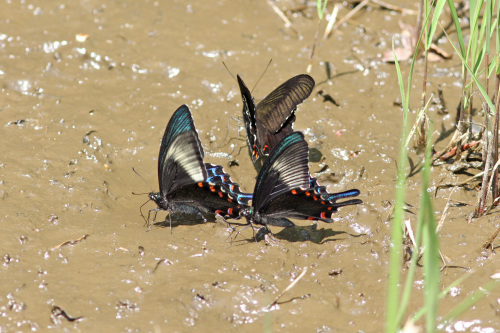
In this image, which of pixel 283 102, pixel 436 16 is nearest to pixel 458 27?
pixel 436 16

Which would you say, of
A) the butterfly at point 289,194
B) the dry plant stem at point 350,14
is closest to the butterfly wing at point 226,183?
the butterfly at point 289,194

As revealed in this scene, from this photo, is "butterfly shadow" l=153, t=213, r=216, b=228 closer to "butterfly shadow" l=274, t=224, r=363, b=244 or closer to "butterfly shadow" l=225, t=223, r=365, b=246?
"butterfly shadow" l=225, t=223, r=365, b=246

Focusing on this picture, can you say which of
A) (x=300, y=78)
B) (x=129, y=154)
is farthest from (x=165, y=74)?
(x=300, y=78)

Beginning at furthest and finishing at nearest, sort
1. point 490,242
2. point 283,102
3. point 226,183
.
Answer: point 283,102 < point 226,183 < point 490,242

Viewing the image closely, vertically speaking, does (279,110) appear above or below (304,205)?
above

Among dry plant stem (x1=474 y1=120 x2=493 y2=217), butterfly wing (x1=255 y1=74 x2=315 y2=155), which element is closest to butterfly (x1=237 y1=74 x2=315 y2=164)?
butterfly wing (x1=255 y1=74 x2=315 y2=155)

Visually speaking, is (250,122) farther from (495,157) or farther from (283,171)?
(495,157)
